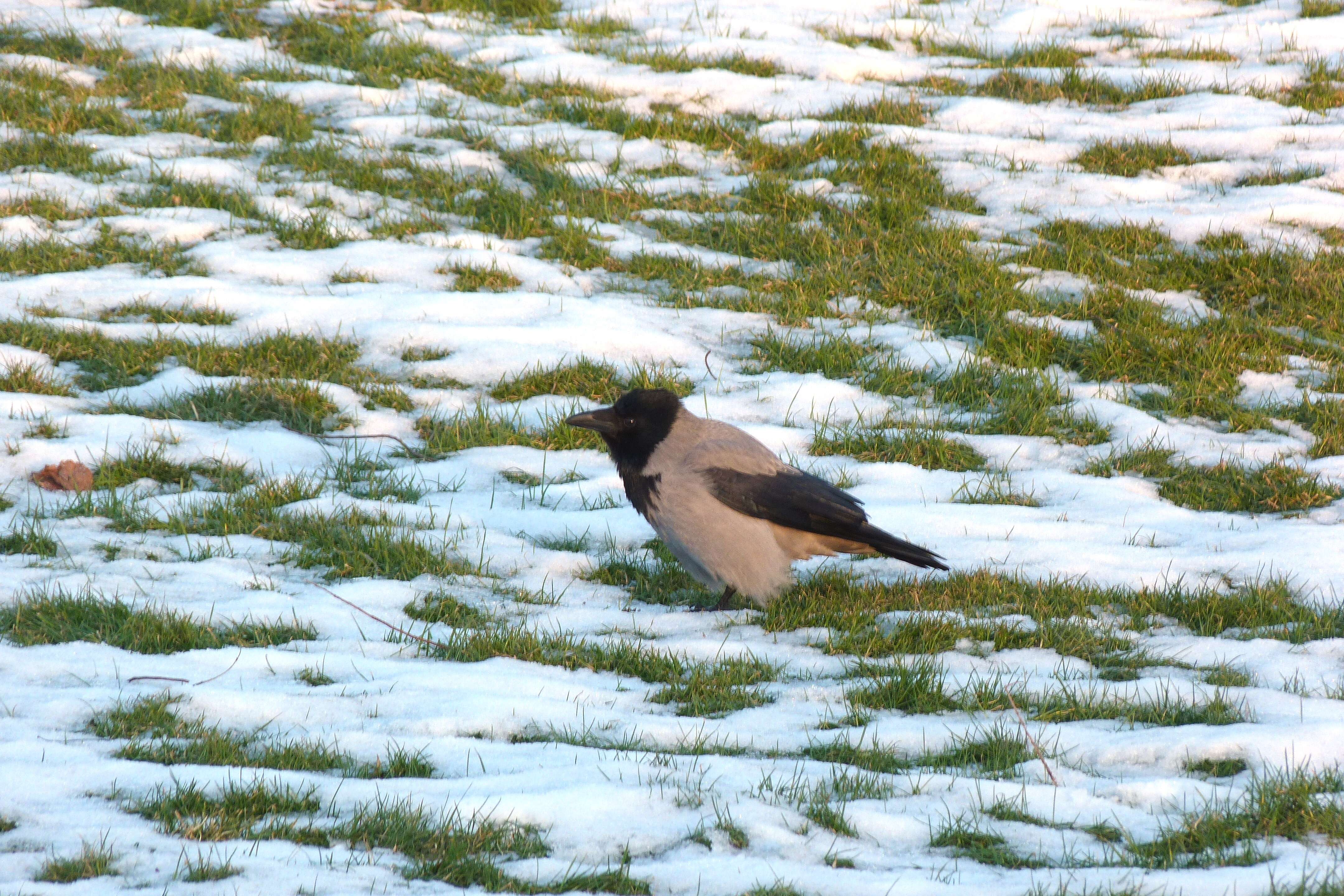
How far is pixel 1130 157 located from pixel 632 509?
18.2 feet

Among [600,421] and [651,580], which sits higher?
[600,421]

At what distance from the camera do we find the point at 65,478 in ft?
19.9

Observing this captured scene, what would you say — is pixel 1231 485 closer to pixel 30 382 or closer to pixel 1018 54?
pixel 1018 54

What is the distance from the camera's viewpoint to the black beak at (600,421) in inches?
230

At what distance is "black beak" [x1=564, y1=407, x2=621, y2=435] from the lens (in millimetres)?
5852

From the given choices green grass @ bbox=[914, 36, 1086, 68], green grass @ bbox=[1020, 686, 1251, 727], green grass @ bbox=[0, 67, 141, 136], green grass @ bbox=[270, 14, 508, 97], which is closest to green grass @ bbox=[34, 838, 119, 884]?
green grass @ bbox=[1020, 686, 1251, 727]

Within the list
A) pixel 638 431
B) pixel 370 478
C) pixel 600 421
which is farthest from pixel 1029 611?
pixel 370 478

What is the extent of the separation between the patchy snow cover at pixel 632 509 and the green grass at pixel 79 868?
41 millimetres

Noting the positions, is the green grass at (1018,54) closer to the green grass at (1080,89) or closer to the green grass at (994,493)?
the green grass at (1080,89)

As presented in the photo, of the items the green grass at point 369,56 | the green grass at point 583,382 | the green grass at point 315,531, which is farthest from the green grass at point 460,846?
the green grass at point 369,56

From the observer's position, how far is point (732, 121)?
34.3 feet

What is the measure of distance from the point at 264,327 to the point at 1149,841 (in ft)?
20.2

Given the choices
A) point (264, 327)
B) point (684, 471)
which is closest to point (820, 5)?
point (264, 327)

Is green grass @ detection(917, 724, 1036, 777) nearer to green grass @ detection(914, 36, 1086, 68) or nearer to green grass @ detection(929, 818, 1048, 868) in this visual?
green grass @ detection(929, 818, 1048, 868)
